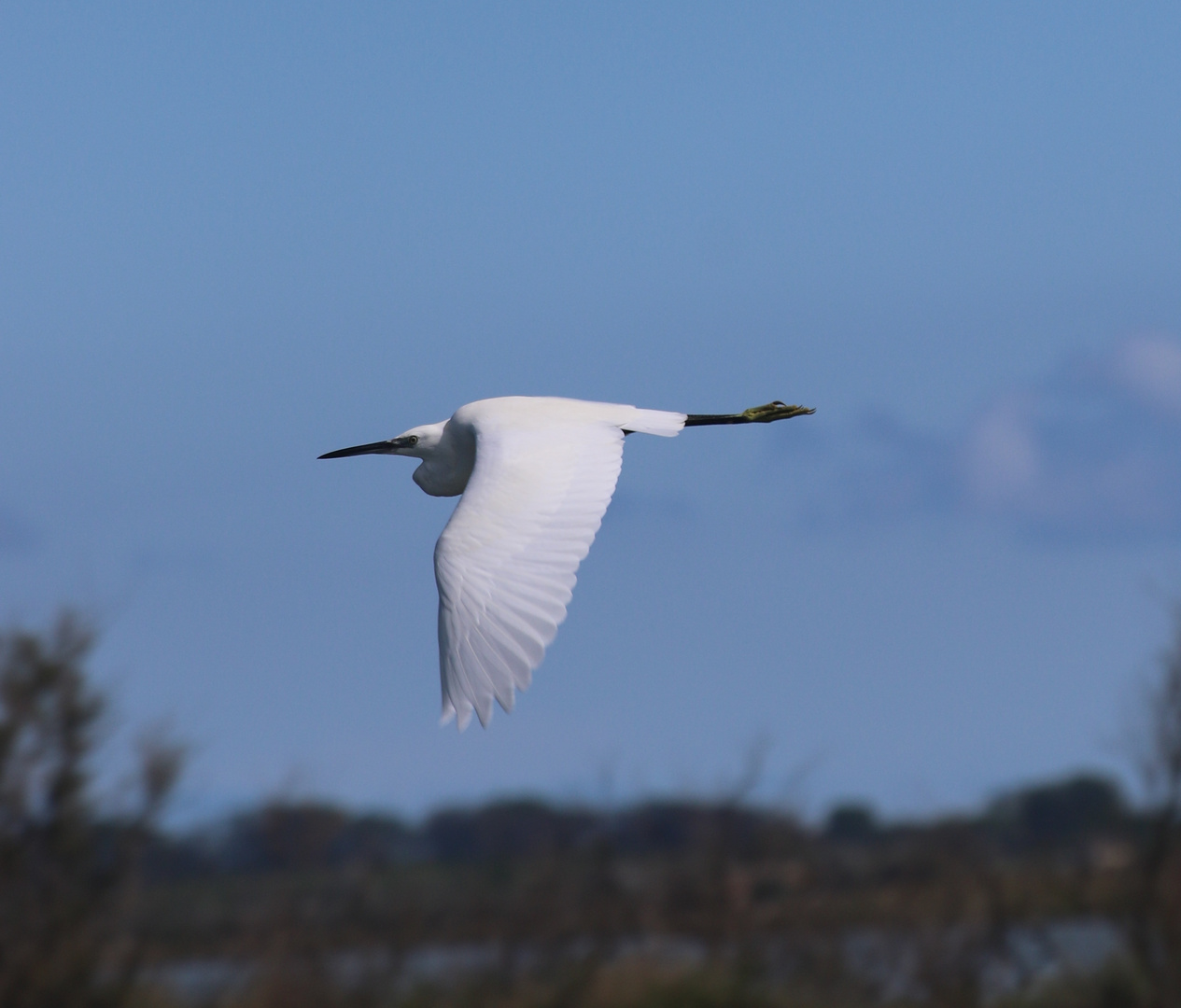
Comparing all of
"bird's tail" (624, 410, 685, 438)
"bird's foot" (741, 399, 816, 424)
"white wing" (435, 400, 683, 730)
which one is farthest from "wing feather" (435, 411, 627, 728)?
"bird's foot" (741, 399, 816, 424)

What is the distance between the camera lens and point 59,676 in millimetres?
19875

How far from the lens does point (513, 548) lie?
307 inches

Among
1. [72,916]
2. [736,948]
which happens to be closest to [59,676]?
[72,916]

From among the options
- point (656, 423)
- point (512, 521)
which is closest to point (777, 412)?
point (656, 423)

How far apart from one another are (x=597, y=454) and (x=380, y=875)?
15.0 m

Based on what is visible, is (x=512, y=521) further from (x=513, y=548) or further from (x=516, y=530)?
(x=513, y=548)

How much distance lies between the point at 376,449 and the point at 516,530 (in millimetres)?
2891

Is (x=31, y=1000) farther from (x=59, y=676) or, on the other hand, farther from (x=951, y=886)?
(x=951, y=886)

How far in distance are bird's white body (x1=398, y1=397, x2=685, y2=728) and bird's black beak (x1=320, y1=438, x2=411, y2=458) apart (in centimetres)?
56

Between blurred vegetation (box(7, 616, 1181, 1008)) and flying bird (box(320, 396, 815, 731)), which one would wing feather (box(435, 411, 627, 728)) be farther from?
blurred vegetation (box(7, 616, 1181, 1008))

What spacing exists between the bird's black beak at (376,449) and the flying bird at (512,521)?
0.22 m

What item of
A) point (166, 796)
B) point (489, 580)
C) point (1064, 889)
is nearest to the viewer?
point (489, 580)

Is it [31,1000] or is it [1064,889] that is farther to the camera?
[1064,889]

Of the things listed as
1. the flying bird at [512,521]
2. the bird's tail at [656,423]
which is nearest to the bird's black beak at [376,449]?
the flying bird at [512,521]
